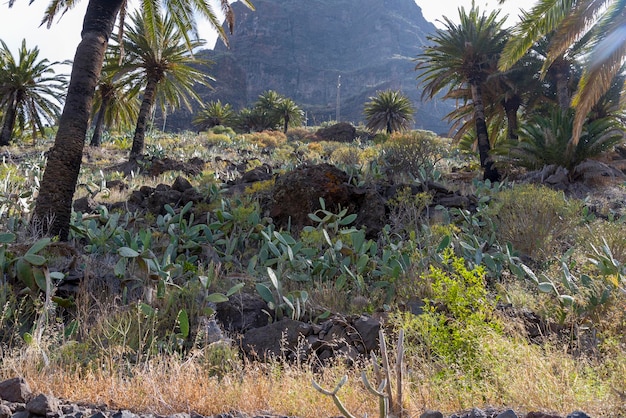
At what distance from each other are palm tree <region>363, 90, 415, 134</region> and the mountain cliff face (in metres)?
64.5

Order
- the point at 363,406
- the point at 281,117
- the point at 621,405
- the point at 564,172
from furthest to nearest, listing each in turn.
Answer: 1. the point at 281,117
2. the point at 564,172
3. the point at 363,406
4. the point at 621,405

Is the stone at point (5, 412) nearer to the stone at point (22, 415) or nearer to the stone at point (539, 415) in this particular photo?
the stone at point (22, 415)

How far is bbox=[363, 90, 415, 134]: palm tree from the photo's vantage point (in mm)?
31516

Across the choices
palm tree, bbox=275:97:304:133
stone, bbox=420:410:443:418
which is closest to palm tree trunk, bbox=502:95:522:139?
stone, bbox=420:410:443:418

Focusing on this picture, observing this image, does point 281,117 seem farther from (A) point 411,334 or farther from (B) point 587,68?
(A) point 411,334

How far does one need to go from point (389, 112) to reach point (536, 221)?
25.4 m

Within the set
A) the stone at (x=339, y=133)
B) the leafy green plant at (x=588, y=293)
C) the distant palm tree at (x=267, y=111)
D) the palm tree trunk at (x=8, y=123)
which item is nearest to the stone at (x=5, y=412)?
the leafy green plant at (x=588, y=293)

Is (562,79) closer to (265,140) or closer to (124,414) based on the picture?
(265,140)

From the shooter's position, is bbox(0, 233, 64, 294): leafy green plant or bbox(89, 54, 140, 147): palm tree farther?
bbox(89, 54, 140, 147): palm tree

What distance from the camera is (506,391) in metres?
2.50

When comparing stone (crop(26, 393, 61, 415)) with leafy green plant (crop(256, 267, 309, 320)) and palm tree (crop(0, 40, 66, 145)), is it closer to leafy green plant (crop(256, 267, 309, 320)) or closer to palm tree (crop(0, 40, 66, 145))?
leafy green plant (crop(256, 267, 309, 320))

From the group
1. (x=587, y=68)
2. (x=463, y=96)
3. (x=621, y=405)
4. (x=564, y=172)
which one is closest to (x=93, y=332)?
(x=621, y=405)

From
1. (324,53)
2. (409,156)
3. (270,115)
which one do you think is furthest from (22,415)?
(324,53)

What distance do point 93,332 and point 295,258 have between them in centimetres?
257
